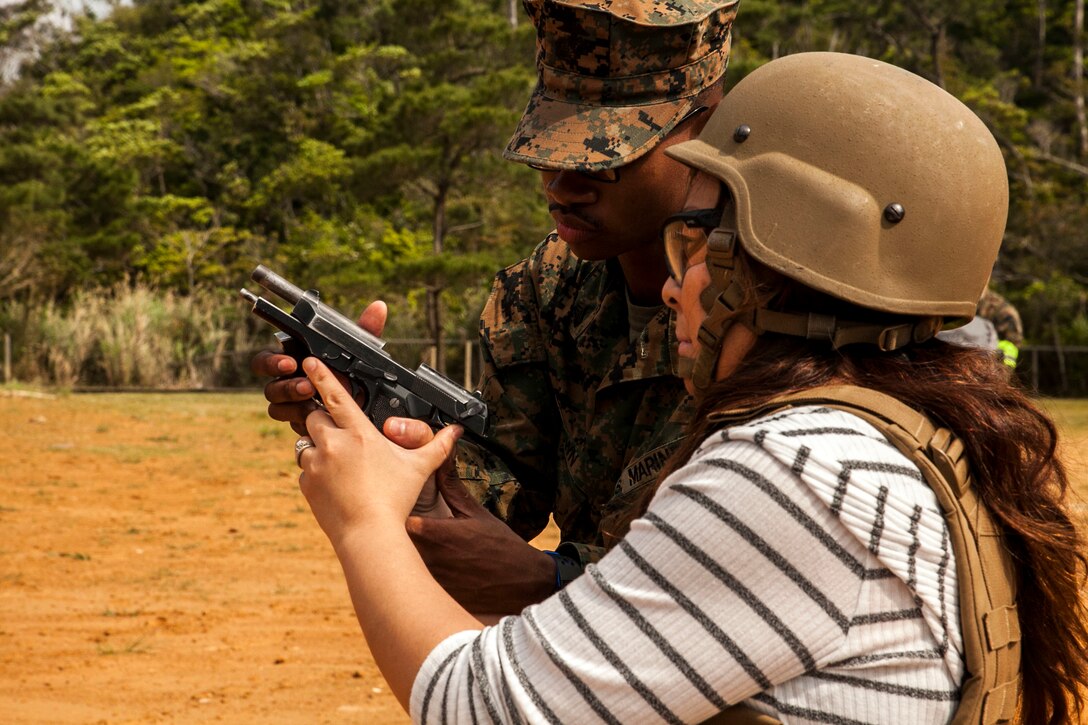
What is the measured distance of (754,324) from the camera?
5.66 feet

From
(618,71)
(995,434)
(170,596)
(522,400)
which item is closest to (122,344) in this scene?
(170,596)

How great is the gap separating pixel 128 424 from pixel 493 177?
33.5ft

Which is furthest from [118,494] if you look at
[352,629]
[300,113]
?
[300,113]

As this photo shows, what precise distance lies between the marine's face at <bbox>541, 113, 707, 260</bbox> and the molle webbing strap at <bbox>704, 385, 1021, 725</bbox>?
1.15m

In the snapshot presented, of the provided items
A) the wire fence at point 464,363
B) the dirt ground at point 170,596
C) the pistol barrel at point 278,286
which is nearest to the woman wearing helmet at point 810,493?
the pistol barrel at point 278,286

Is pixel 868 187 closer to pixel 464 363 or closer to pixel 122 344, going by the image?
pixel 122 344

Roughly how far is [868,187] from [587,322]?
1.26 meters

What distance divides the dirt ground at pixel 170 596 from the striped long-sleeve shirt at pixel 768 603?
302cm

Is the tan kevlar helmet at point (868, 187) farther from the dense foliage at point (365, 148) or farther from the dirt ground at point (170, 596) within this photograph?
the dense foliage at point (365, 148)

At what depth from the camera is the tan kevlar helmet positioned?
1.72 metres

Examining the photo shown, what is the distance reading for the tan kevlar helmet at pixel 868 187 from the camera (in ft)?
5.64

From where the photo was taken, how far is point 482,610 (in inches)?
95.0

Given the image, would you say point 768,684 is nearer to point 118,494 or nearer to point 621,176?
point 621,176

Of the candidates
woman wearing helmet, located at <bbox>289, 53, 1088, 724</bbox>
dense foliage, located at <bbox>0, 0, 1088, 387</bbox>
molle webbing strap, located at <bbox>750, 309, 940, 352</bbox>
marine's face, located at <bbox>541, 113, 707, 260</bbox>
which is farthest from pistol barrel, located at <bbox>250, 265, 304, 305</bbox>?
dense foliage, located at <bbox>0, 0, 1088, 387</bbox>
